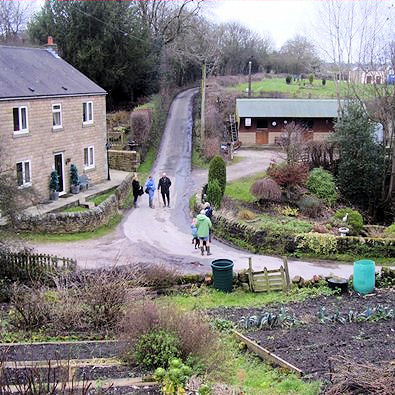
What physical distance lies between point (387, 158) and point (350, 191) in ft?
10.4

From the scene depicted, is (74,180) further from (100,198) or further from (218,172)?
(218,172)

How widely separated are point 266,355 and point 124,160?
25.4 m

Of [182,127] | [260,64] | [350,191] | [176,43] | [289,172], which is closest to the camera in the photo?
[289,172]

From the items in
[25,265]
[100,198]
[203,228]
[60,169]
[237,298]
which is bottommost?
[237,298]

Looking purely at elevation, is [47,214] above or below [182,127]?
below

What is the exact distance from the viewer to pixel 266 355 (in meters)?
10.2

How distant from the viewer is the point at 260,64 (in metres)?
94.1

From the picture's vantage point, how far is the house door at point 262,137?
1746 inches

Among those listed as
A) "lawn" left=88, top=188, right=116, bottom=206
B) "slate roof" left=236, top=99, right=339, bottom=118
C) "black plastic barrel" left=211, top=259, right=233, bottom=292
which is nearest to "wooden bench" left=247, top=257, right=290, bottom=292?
"black plastic barrel" left=211, top=259, right=233, bottom=292

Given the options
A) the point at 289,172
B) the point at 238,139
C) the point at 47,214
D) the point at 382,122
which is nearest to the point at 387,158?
the point at 382,122

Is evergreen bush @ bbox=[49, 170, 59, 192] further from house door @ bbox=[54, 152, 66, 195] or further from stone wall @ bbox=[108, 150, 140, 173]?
stone wall @ bbox=[108, 150, 140, 173]

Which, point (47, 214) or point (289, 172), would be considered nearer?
point (47, 214)

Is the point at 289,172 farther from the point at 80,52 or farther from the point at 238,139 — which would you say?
the point at 80,52

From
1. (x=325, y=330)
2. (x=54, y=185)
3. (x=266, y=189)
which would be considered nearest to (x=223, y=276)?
(x=325, y=330)
